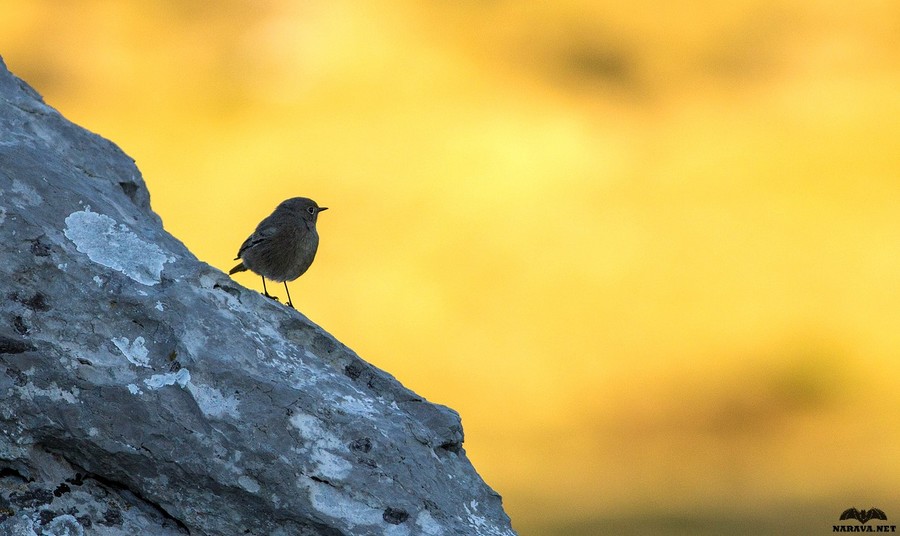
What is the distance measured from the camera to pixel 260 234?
13.1 m

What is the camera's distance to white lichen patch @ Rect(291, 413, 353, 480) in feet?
27.7

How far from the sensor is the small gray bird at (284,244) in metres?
13.1

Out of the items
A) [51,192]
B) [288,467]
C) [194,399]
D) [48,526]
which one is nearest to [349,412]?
[288,467]

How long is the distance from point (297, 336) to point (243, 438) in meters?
1.45

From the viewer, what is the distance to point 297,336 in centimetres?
951

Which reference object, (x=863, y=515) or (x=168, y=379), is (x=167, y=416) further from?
(x=863, y=515)

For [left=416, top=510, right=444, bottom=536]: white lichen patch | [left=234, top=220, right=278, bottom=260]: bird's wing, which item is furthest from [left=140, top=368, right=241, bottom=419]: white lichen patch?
[left=234, top=220, right=278, bottom=260]: bird's wing

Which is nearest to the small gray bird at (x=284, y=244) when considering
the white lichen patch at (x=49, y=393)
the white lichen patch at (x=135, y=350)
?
the white lichen patch at (x=135, y=350)

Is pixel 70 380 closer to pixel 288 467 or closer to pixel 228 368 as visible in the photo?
pixel 228 368

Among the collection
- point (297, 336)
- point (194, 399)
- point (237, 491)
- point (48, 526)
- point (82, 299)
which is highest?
point (297, 336)

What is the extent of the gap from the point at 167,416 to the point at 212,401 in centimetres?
39

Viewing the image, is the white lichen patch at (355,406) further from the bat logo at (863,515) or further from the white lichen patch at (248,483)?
the bat logo at (863,515)

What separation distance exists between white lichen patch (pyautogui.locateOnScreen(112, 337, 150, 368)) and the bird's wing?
4.58 m

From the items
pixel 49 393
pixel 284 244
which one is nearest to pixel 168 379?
pixel 49 393
